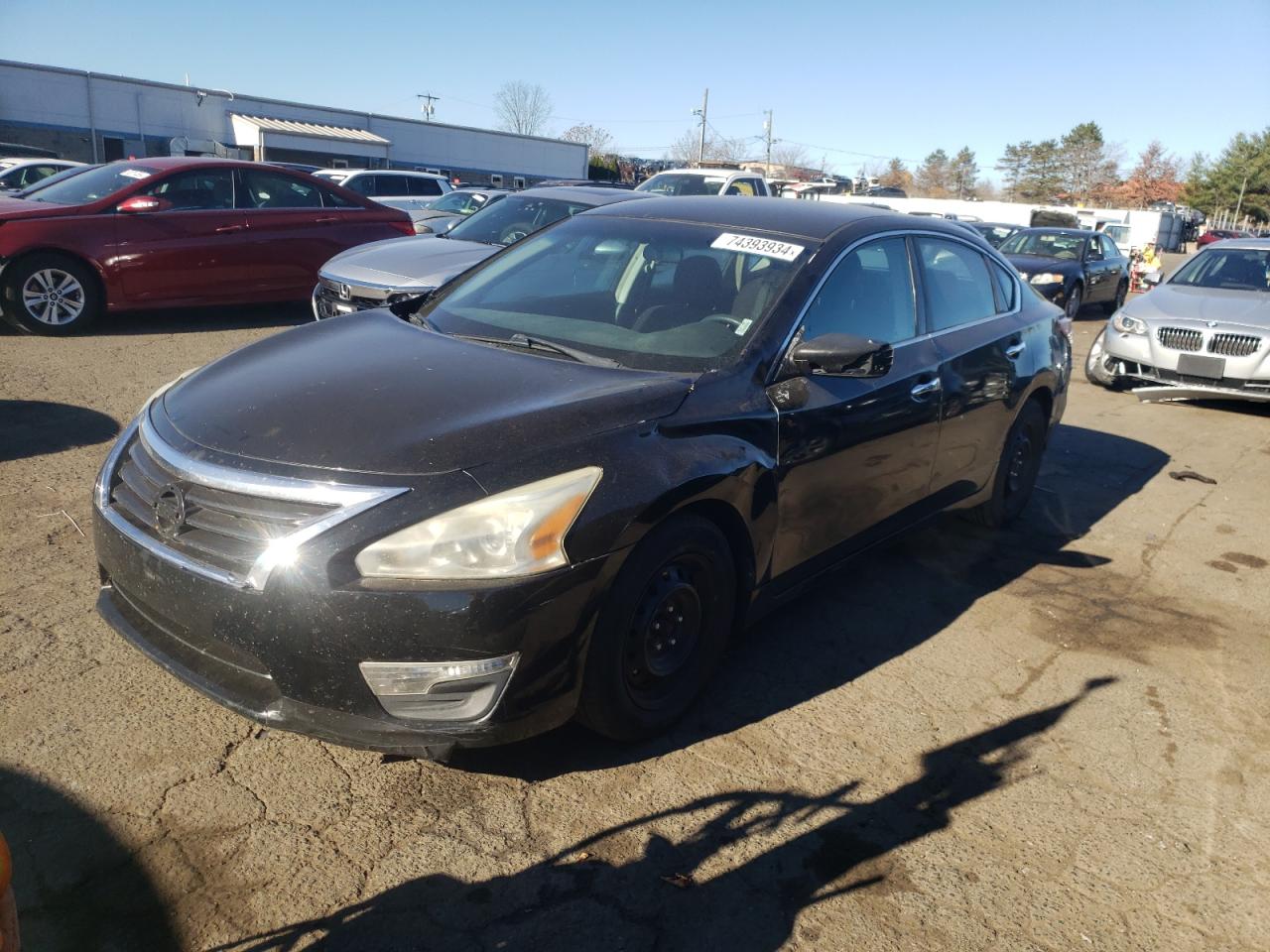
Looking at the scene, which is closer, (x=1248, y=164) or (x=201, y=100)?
(x=201, y=100)

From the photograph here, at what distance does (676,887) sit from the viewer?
2.57 meters

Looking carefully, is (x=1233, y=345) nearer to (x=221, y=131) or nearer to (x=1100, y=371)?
(x=1100, y=371)

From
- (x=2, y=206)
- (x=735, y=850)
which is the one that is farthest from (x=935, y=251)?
(x=2, y=206)

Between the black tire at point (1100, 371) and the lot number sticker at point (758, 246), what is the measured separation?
7.34m

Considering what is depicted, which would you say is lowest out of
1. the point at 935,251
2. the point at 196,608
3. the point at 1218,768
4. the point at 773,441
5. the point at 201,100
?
the point at 1218,768

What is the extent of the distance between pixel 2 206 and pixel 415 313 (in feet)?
21.2

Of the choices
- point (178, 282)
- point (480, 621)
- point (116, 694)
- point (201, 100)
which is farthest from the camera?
point (201, 100)

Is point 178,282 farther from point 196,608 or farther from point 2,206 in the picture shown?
point 196,608

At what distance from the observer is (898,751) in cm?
330

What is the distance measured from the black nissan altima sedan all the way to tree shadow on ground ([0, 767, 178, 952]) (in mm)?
456

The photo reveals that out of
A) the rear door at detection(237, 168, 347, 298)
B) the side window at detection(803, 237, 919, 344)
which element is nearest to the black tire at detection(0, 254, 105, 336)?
the rear door at detection(237, 168, 347, 298)

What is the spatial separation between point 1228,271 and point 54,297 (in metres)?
11.1

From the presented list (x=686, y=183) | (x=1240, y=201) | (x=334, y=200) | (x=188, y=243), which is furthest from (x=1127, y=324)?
(x=1240, y=201)

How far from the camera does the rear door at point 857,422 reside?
354cm
